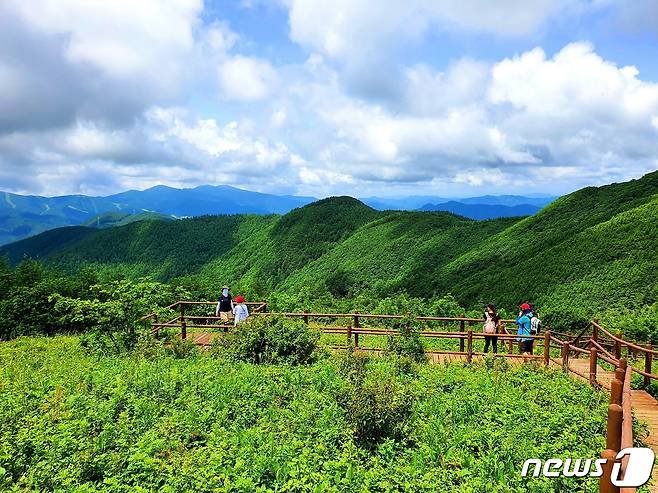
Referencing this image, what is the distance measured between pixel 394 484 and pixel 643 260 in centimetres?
4750

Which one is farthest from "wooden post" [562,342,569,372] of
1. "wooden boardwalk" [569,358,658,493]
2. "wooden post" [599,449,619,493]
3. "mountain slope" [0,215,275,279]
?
"mountain slope" [0,215,275,279]

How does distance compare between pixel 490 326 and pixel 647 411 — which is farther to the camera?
pixel 490 326

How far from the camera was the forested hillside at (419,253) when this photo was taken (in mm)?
44188

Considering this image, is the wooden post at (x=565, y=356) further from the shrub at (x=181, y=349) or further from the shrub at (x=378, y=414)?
the shrub at (x=181, y=349)

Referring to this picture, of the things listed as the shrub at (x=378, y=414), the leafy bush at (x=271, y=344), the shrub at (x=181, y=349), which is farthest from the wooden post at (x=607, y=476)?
the shrub at (x=181, y=349)

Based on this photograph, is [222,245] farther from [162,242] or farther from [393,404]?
[393,404]

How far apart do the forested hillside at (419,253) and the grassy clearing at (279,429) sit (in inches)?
778

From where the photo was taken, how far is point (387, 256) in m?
106

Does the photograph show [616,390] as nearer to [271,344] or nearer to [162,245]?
[271,344]

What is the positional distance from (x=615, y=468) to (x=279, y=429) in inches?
212

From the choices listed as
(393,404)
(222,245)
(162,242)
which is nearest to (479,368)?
(393,404)

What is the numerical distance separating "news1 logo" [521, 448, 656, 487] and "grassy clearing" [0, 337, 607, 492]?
6.9 inches

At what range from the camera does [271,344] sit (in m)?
13.3

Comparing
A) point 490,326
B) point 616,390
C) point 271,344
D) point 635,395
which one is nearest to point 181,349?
point 271,344
